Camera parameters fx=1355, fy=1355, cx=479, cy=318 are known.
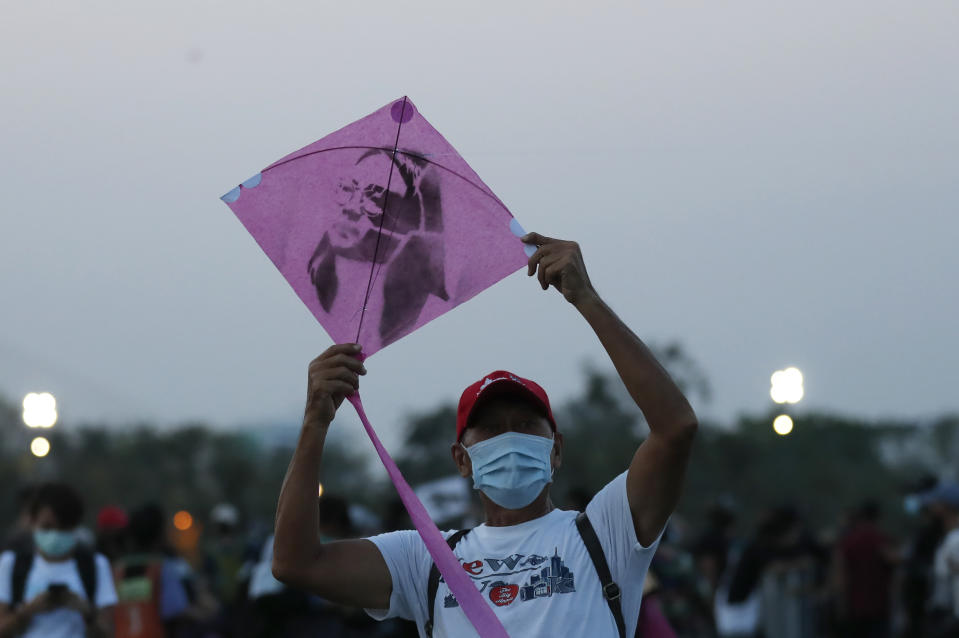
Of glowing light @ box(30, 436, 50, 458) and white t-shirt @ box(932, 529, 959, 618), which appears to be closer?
white t-shirt @ box(932, 529, 959, 618)

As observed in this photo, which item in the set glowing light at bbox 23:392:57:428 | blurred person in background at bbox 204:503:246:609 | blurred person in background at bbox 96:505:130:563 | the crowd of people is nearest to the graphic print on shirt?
the crowd of people

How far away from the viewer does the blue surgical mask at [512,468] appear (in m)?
3.87

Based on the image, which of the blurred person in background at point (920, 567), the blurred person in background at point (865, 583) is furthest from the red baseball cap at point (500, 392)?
the blurred person in background at point (865, 583)

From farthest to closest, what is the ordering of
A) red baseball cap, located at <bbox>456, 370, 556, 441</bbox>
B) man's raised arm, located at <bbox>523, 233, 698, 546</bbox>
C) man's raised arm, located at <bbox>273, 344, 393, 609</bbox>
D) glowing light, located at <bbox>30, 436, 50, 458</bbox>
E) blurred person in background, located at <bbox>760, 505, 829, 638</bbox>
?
glowing light, located at <bbox>30, 436, 50, 458</bbox>
blurred person in background, located at <bbox>760, 505, 829, 638</bbox>
red baseball cap, located at <bbox>456, 370, 556, 441</bbox>
man's raised arm, located at <bbox>273, 344, 393, 609</bbox>
man's raised arm, located at <bbox>523, 233, 698, 546</bbox>

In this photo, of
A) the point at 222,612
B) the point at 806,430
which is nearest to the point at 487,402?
the point at 222,612

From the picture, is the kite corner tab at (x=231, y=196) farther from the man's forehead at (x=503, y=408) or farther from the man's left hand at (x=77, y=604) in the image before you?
the man's left hand at (x=77, y=604)

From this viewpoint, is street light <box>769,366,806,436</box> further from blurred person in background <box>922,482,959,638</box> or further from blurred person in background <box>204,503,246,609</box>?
blurred person in background <box>204,503,246,609</box>

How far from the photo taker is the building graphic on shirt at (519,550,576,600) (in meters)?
3.68

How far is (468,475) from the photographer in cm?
409

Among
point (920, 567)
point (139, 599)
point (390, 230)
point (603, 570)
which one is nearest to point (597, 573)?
point (603, 570)

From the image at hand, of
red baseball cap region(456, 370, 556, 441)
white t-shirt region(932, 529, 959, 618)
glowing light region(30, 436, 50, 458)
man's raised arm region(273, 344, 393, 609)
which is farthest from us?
glowing light region(30, 436, 50, 458)

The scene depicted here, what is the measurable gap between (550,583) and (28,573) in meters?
4.50

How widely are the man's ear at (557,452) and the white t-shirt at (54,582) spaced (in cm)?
407

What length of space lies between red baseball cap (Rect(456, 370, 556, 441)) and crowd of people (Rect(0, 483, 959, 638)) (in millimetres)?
1999
